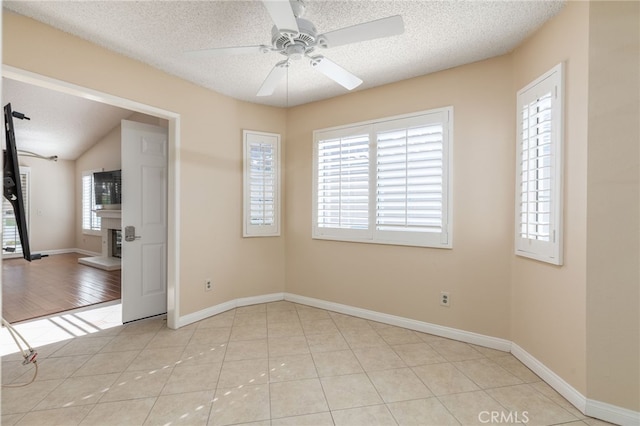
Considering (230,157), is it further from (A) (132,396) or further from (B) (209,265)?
(A) (132,396)

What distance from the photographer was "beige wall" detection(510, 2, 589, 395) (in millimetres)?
2133

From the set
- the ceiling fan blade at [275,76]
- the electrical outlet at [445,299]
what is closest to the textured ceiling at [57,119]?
the ceiling fan blade at [275,76]

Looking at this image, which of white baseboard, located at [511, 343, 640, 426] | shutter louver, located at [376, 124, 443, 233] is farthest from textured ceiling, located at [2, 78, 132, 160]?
white baseboard, located at [511, 343, 640, 426]

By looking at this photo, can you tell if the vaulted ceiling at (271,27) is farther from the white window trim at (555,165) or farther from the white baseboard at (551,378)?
the white baseboard at (551,378)

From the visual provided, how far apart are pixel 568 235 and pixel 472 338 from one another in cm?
137

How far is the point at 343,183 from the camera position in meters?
3.88

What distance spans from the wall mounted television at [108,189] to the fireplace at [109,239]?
0.19 meters

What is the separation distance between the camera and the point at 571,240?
2.22 metres

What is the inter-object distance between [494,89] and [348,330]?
2.79 metres

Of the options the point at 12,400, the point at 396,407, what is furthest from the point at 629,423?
the point at 12,400

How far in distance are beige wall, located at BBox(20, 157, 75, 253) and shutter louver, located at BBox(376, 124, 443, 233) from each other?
853 cm

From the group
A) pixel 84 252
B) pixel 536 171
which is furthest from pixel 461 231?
pixel 84 252

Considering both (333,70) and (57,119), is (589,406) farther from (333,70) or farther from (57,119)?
(57,119)

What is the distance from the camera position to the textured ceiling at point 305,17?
2266 mm
